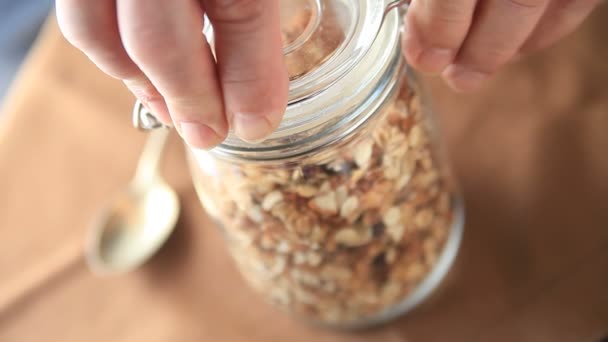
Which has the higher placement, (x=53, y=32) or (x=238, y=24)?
(x=238, y=24)

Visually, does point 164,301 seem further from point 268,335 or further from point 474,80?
point 474,80

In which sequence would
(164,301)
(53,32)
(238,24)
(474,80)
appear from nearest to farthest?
(238,24) < (474,80) < (164,301) < (53,32)

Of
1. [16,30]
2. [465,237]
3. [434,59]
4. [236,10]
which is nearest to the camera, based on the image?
[236,10]

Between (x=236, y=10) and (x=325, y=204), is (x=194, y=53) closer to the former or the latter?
(x=236, y=10)

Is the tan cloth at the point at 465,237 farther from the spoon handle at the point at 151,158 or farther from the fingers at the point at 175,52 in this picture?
the fingers at the point at 175,52

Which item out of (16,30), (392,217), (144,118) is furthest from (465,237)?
(16,30)

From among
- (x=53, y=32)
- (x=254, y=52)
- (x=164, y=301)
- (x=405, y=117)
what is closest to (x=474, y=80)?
(x=405, y=117)
